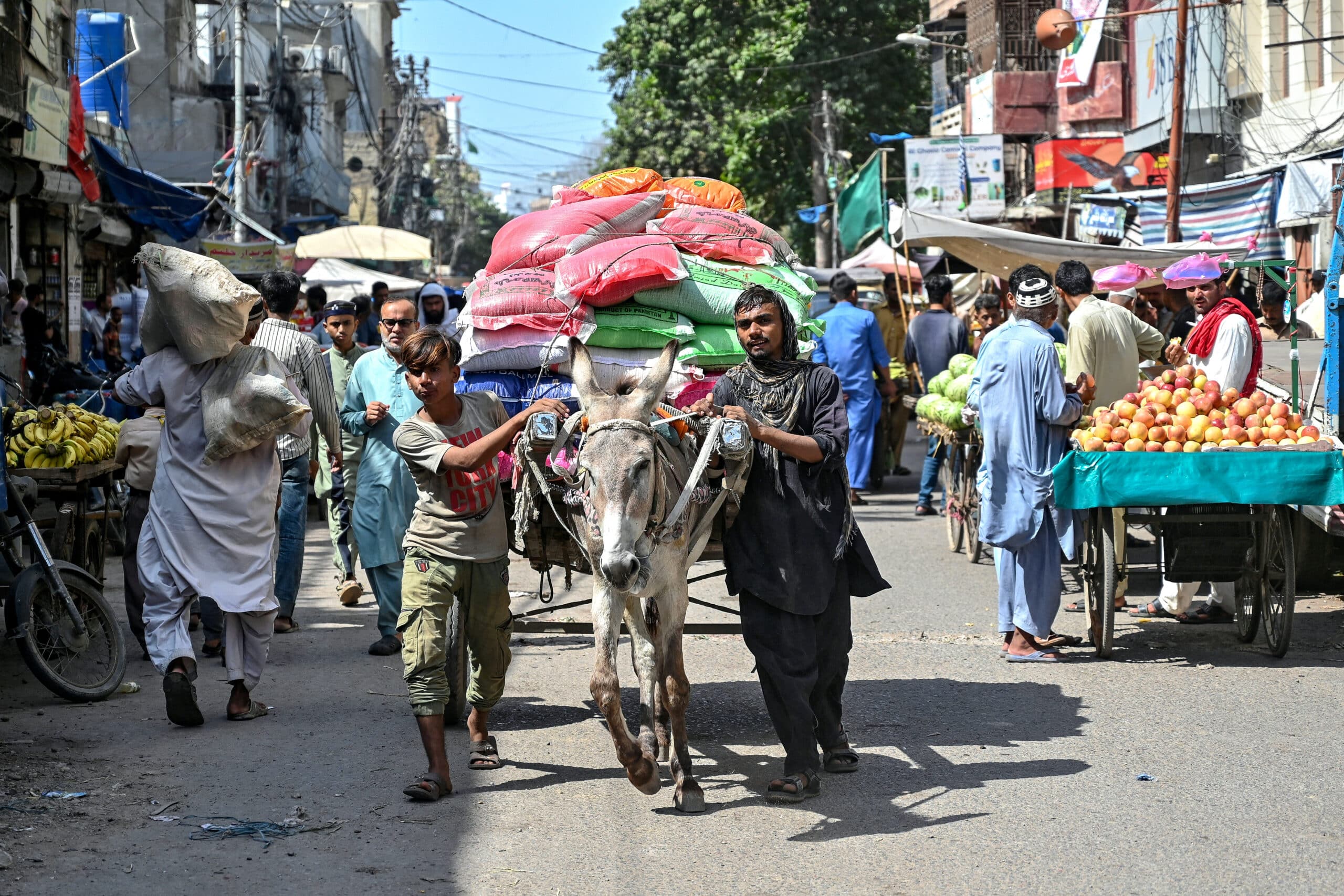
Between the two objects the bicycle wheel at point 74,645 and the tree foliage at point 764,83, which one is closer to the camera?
the bicycle wheel at point 74,645

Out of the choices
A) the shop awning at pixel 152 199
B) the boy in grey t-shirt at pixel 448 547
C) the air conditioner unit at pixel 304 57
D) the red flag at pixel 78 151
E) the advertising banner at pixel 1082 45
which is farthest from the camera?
the air conditioner unit at pixel 304 57

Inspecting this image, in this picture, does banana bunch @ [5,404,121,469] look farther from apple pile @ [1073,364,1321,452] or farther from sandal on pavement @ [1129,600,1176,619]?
sandal on pavement @ [1129,600,1176,619]

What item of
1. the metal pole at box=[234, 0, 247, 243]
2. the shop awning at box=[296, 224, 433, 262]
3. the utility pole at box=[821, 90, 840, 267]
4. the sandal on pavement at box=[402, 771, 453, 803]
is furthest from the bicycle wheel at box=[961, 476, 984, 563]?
the utility pole at box=[821, 90, 840, 267]

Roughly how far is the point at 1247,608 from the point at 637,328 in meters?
3.81

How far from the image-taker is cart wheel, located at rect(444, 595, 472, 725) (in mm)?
6152

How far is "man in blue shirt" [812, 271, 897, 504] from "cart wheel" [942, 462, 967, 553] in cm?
247

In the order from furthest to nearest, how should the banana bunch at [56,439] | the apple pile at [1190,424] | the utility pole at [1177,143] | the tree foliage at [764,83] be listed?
the tree foliage at [764,83]
the utility pole at [1177,143]
the banana bunch at [56,439]
the apple pile at [1190,424]

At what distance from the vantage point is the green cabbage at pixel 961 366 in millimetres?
11578

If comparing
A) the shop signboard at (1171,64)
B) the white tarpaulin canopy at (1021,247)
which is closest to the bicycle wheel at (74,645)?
the white tarpaulin canopy at (1021,247)

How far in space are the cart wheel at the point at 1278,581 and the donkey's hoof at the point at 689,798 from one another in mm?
3656

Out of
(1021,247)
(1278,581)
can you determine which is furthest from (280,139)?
(1278,581)

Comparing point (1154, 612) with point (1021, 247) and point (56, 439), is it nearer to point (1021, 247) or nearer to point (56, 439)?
point (56, 439)

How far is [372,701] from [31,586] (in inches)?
66.0

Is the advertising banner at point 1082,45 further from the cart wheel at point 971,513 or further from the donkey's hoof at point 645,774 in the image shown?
the donkey's hoof at point 645,774
